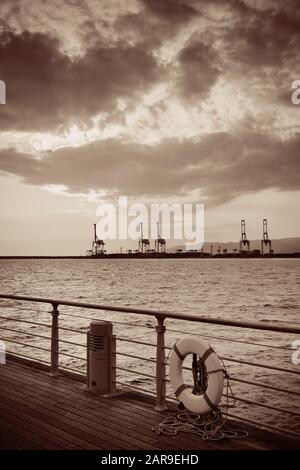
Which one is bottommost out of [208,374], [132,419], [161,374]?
[132,419]

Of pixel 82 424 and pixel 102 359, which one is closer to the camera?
pixel 82 424

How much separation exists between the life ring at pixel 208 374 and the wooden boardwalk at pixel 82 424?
0.28 m

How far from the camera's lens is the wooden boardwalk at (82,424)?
3.42m

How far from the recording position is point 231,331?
21.6 m

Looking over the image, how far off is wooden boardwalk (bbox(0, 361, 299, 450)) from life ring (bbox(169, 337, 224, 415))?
0.28m

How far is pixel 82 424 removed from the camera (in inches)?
152

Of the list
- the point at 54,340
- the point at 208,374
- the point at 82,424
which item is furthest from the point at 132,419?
A: the point at 54,340

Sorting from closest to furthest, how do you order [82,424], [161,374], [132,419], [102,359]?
[82,424]
[132,419]
[161,374]
[102,359]

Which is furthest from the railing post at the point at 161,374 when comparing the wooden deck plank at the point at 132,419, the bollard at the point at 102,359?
the bollard at the point at 102,359

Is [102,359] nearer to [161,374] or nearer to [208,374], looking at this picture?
[161,374]

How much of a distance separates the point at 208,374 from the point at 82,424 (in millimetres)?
1232

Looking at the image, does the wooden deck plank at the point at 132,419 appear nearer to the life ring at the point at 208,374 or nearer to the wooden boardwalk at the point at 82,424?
the wooden boardwalk at the point at 82,424
